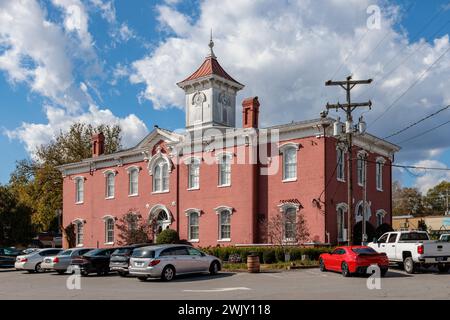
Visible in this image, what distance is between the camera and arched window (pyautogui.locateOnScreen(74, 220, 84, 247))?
50.0m

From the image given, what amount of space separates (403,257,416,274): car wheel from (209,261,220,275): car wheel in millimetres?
8266

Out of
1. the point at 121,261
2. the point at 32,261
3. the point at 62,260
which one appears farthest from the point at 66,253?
the point at 121,261

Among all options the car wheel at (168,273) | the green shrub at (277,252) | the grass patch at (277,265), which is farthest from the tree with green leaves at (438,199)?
the car wheel at (168,273)

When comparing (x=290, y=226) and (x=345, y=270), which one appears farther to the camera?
(x=290, y=226)

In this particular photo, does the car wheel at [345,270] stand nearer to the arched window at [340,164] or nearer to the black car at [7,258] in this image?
the arched window at [340,164]

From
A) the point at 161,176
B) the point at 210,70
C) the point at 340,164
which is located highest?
the point at 210,70

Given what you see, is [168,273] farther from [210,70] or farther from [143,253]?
[210,70]

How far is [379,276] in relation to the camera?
23312 millimetres

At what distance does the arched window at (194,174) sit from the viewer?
133 feet

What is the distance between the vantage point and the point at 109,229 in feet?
155

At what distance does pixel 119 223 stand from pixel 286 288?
28106mm

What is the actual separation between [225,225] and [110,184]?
13.2m

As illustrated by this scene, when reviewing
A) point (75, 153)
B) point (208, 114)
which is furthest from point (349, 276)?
point (75, 153)

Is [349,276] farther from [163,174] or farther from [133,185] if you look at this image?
[133,185]
